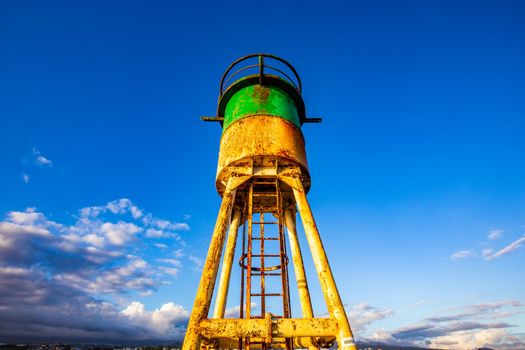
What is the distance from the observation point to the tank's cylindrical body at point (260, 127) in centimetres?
796

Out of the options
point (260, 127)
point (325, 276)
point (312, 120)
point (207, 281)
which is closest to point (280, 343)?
point (325, 276)

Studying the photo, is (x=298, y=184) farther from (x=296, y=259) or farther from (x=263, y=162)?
(x=296, y=259)

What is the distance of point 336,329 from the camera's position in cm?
551

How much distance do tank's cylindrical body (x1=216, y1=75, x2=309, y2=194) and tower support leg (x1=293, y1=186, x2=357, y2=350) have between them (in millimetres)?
1162

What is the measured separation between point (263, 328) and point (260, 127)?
189 inches

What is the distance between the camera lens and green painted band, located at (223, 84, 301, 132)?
866cm

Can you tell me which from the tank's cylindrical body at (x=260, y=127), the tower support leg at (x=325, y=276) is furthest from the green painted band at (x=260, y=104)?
the tower support leg at (x=325, y=276)

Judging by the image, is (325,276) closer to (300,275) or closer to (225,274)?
(300,275)

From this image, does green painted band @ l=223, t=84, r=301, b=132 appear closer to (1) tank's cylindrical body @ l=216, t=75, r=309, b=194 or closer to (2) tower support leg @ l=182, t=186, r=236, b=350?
(1) tank's cylindrical body @ l=216, t=75, r=309, b=194

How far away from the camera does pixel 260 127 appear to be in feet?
27.1

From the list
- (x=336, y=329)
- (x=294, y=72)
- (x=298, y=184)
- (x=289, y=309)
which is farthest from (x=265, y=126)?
(x=336, y=329)

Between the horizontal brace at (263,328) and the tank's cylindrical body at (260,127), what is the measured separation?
12.4ft

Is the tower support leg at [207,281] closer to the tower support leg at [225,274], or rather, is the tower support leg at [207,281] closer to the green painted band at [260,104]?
the tower support leg at [225,274]

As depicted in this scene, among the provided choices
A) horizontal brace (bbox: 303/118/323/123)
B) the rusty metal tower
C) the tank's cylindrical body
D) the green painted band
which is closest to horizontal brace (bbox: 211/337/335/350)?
the rusty metal tower
